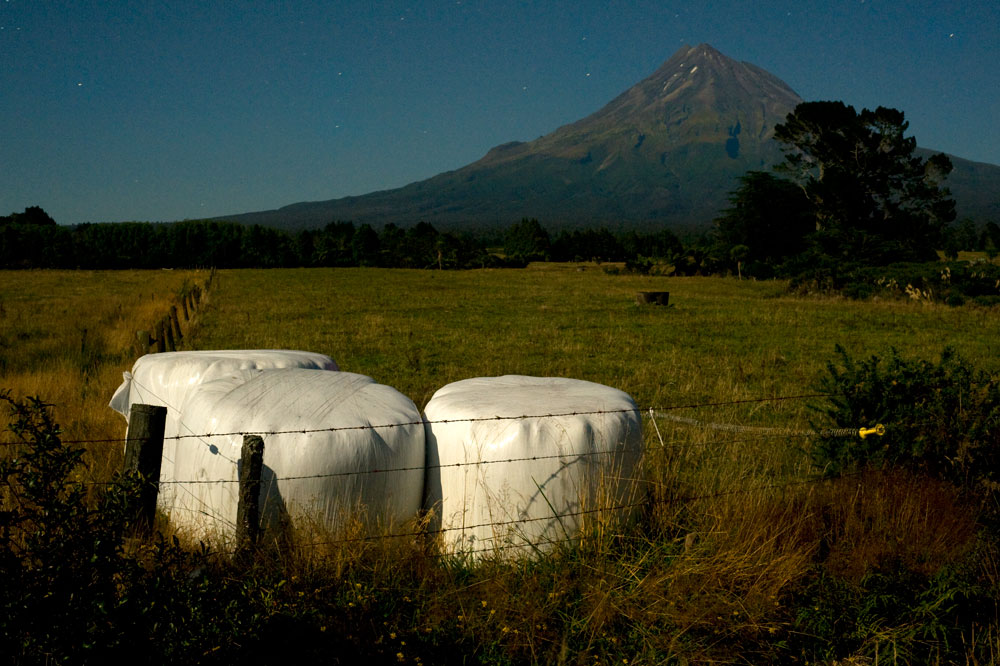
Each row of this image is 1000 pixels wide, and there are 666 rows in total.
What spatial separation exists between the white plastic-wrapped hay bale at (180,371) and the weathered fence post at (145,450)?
4.48 ft

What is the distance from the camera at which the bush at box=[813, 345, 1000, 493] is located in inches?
206

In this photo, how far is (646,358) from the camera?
13570 millimetres

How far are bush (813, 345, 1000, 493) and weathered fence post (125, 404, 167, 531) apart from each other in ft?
15.6

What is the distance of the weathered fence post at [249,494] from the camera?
13.1ft

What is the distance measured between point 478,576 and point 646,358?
9931mm

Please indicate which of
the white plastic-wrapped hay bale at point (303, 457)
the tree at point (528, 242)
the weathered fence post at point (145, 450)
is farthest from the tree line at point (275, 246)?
the weathered fence post at point (145, 450)

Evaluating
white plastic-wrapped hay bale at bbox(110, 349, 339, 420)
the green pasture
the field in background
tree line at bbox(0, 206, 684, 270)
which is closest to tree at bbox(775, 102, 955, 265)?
the green pasture

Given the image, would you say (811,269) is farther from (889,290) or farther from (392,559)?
(392,559)

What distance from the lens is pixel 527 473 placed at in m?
4.23

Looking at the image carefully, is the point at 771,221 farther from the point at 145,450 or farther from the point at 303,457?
the point at 145,450

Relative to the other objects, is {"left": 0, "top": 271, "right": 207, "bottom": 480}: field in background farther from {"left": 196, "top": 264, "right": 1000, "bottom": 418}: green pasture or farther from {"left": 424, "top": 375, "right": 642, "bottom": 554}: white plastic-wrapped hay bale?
{"left": 424, "top": 375, "right": 642, "bottom": 554}: white plastic-wrapped hay bale

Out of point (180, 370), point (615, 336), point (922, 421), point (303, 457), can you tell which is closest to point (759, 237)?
point (615, 336)

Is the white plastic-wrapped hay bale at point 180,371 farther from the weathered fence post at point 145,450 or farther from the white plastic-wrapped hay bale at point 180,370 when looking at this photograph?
the weathered fence post at point 145,450

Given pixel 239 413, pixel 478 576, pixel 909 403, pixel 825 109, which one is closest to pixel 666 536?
pixel 478 576
